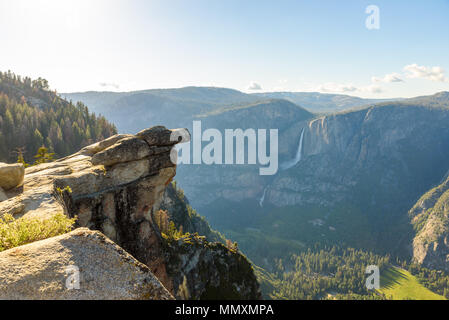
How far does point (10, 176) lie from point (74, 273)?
60.6 feet

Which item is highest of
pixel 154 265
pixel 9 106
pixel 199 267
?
pixel 9 106

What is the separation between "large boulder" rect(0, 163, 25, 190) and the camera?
21156 millimetres

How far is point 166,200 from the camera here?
117 m

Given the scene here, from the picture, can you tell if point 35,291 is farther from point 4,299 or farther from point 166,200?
point 166,200

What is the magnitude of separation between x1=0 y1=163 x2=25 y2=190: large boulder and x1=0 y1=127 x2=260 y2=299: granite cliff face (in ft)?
1.93

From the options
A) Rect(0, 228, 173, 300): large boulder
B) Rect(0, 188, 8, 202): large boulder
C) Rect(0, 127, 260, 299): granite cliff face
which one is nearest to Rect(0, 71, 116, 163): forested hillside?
Rect(0, 127, 260, 299): granite cliff face

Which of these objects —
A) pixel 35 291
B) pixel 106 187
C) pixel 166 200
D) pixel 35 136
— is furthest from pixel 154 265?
pixel 35 136

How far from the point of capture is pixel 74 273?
29.7 ft

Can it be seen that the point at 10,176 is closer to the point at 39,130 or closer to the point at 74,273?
the point at 74,273

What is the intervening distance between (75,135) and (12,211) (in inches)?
4882

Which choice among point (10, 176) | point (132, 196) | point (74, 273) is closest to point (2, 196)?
point (10, 176)

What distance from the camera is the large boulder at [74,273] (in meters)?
8.27

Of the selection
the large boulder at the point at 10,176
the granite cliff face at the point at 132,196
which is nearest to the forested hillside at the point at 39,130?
the granite cliff face at the point at 132,196

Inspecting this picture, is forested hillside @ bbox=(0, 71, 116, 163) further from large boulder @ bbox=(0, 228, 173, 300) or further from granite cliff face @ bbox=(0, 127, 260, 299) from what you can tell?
large boulder @ bbox=(0, 228, 173, 300)
